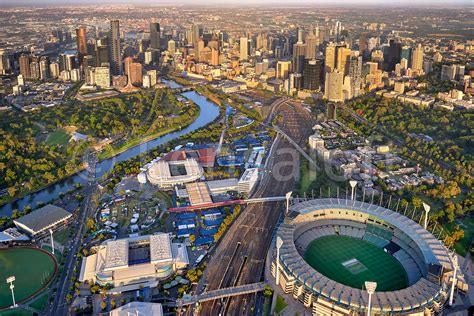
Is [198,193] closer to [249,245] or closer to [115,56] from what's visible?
[249,245]

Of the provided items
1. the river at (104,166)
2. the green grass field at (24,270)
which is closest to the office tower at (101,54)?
the river at (104,166)

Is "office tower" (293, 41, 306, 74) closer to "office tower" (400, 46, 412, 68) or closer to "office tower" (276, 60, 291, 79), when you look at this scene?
"office tower" (276, 60, 291, 79)

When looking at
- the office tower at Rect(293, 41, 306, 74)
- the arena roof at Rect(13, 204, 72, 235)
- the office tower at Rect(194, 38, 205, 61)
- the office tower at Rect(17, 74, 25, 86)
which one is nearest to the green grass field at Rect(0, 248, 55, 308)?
the arena roof at Rect(13, 204, 72, 235)

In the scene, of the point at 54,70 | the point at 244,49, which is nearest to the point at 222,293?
the point at 54,70

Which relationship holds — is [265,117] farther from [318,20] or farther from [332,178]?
[318,20]

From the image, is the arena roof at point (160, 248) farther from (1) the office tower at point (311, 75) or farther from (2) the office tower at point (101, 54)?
(2) the office tower at point (101, 54)

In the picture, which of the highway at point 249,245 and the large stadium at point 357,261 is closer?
the large stadium at point 357,261

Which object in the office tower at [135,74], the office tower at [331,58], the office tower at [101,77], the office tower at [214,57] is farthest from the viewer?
the office tower at [214,57]
